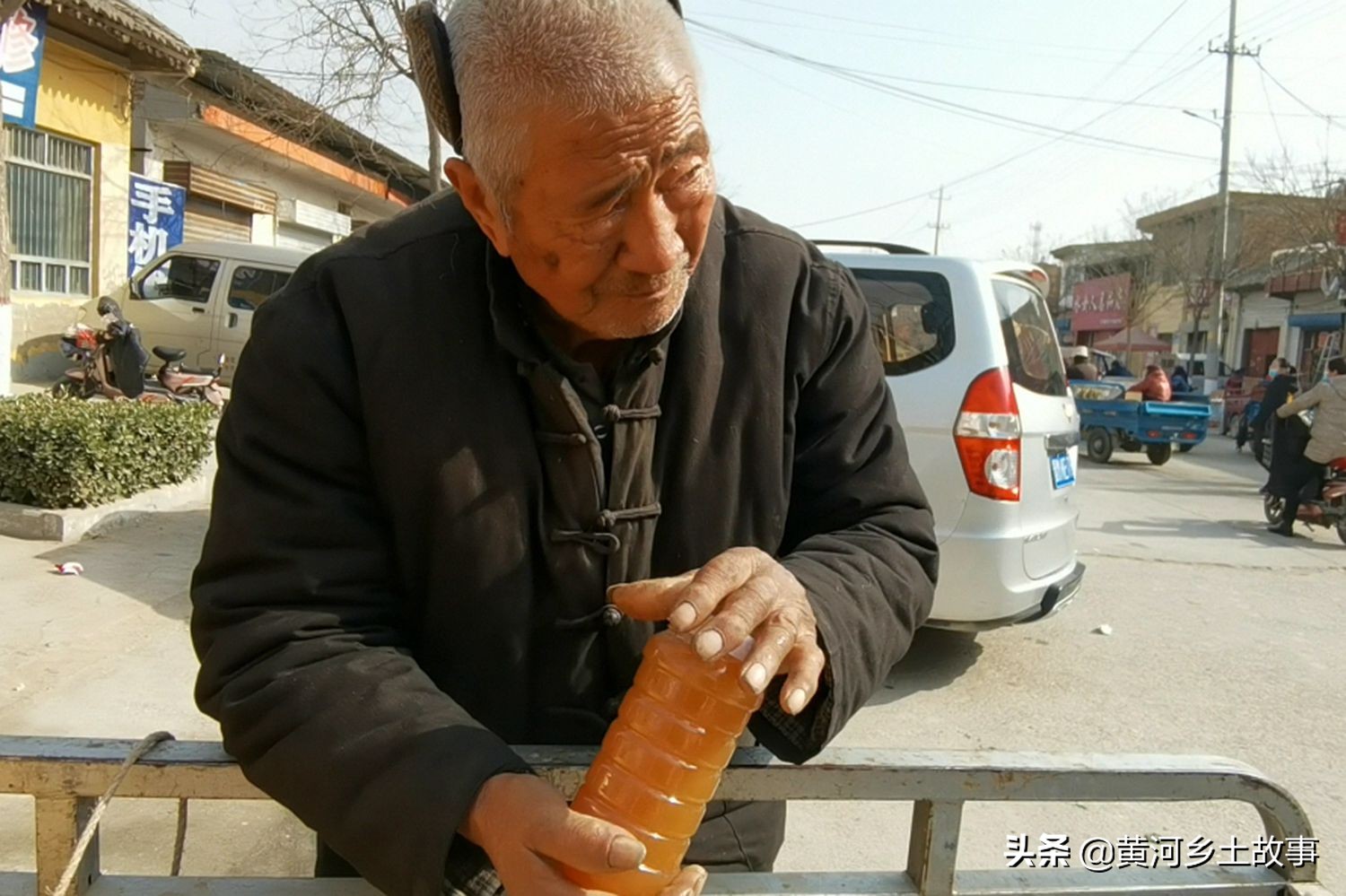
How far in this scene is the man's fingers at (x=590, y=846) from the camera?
0.95 m

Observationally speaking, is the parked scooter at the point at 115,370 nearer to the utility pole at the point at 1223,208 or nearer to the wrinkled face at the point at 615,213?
the wrinkled face at the point at 615,213

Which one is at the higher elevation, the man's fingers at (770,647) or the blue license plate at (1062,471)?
the man's fingers at (770,647)

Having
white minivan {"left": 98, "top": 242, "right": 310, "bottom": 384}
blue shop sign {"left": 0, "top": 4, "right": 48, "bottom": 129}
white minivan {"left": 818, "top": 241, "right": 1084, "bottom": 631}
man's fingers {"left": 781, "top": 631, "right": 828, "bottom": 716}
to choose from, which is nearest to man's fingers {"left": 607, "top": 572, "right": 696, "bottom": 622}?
man's fingers {"left": 781, "top": 631, "right": 828, "bottom": 716}

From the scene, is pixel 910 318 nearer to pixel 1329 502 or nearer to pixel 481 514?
pixel 481 514

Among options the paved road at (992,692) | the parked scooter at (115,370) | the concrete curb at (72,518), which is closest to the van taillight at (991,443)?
the paved road at (992,692)

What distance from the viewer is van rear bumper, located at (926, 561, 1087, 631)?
478 cm

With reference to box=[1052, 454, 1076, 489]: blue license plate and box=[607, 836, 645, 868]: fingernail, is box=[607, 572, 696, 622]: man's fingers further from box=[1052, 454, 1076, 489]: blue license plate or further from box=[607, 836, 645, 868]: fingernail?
box=[1052, 454, 1076, 489]: blue license plate

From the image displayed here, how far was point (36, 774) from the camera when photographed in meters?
1.21

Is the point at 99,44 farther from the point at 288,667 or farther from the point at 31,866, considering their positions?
the point at 288,667

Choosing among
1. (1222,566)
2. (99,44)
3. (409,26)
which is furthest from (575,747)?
(99,44)

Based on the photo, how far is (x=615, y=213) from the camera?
115cm

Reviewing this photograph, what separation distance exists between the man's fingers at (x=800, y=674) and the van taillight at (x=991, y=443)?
3.72 m

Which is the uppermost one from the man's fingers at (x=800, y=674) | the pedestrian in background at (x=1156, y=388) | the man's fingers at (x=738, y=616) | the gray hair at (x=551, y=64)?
the gray hair at (x=551, y=64)

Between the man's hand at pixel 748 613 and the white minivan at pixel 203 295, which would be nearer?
the man's hand at pixel 748 613
